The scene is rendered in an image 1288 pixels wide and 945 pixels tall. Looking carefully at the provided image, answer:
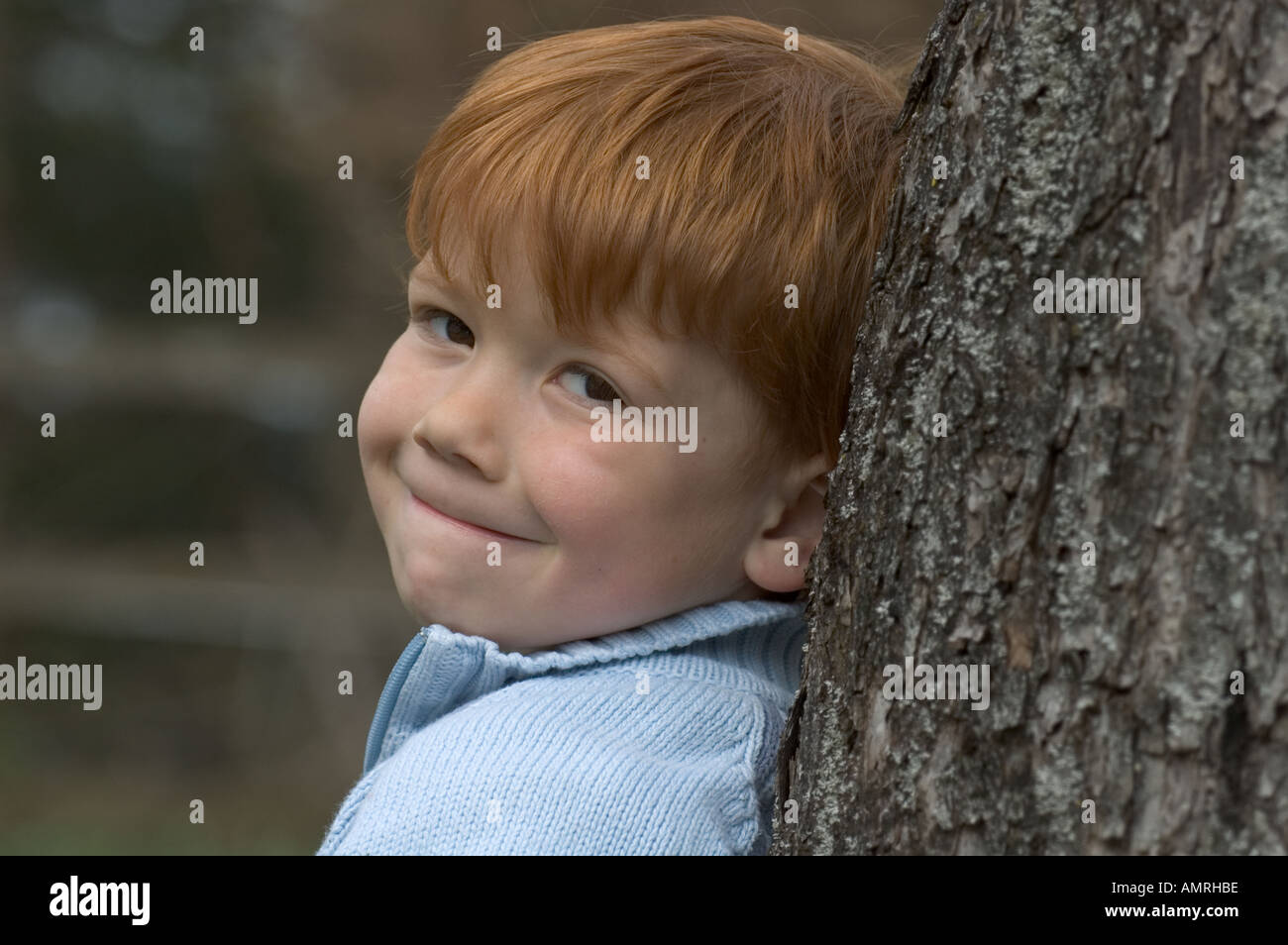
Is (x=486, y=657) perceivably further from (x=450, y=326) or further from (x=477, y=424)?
(x=450, y=326)

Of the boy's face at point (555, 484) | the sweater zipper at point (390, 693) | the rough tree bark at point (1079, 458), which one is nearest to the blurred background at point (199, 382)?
the sweater zipper at point (390, 693)

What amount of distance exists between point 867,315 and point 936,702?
0.33m

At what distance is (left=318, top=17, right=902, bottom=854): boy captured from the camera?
1274mm

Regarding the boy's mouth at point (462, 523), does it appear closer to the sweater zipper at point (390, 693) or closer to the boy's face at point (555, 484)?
the boy's face at point (555, 484)

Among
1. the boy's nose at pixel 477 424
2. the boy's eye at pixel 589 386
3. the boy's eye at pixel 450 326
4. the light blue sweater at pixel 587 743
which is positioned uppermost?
the boy's eye at pixel 450 326

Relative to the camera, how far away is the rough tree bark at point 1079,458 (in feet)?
2.85

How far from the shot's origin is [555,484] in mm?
1288

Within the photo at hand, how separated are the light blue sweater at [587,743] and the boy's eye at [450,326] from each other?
0.98 ft

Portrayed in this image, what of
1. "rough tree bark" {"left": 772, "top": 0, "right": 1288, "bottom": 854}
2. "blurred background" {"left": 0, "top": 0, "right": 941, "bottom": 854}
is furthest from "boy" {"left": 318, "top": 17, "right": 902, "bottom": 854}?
"blurred background" {"left": 0, "top": 0, "right": 941, "bottom": 854}

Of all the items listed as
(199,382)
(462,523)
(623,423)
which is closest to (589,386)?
(623,423)

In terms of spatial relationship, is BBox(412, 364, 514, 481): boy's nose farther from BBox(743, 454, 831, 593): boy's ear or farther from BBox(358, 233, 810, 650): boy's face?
BBox(743, 454, 831, 593): boy's ear

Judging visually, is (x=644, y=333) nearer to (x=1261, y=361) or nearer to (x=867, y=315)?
(x=867, y=315)

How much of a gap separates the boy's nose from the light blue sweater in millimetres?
174

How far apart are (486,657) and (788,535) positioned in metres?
0.33
